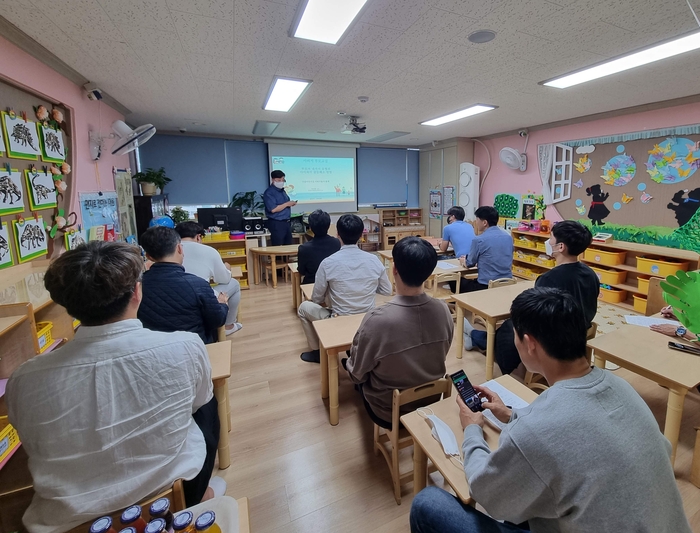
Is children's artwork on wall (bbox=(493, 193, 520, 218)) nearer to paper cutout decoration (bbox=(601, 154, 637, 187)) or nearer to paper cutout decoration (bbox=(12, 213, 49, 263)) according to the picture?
paper cutout decoration (bbox=(601, 154, 637, 187))

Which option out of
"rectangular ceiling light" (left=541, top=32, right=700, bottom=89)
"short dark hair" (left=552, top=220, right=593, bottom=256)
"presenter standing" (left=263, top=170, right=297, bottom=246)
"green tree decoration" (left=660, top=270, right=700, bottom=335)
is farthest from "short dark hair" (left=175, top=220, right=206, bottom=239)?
"rectangular ceiling light" (left=541, top=32, right=700, bottom=89)

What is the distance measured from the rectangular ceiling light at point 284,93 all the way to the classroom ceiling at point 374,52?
94 millimetres

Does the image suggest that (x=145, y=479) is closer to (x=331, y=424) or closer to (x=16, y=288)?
(x=331, y=424)

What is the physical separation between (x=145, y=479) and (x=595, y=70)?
13.7ft

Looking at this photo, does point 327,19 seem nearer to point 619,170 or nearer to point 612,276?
point 619,170

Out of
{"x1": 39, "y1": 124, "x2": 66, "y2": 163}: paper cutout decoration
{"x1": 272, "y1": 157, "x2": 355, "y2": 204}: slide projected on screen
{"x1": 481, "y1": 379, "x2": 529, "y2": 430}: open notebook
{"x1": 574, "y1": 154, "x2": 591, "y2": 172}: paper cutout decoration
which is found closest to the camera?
{"x1": 481, "y1": 379, "x2": 529, "y2": 430}: open notebook

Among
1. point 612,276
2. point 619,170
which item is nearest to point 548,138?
point 619,170

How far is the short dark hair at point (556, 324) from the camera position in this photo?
0.91 meters

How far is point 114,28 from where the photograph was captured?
208cm

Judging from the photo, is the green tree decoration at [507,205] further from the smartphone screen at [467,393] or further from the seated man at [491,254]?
the smartphone screen at [467,393]

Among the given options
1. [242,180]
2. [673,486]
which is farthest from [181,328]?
[242,180]

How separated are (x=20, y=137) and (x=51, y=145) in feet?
1.36

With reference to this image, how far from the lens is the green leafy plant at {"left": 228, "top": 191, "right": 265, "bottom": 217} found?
6.44m

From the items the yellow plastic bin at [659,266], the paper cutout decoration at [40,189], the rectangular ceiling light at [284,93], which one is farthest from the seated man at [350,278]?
the yellow plastic bin at [659,266]
